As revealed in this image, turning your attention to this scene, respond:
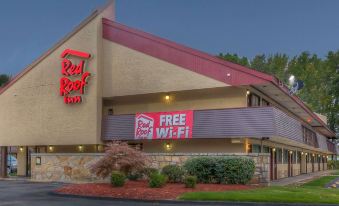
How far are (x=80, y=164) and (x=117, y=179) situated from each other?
810 centimetres

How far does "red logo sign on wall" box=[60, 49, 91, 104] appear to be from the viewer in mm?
31219

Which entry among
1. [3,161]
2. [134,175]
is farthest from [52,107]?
[134,175]

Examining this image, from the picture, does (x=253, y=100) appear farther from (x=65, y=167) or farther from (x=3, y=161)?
(x=3, y=161)

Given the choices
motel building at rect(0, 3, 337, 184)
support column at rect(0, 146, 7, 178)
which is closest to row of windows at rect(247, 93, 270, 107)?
motel building at rect(0, 3, 337, 184)

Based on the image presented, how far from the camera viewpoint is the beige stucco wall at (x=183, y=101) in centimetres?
2858

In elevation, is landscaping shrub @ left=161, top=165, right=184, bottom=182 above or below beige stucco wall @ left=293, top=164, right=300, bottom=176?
above

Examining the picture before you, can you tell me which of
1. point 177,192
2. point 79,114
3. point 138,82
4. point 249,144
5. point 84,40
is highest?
point 84,40

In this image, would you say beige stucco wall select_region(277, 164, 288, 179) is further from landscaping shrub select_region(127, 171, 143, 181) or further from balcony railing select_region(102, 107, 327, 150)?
landscaping shrub select_region(127, 171, 143, 181)

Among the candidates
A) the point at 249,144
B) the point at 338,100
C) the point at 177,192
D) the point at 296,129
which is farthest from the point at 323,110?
the point at 177,192

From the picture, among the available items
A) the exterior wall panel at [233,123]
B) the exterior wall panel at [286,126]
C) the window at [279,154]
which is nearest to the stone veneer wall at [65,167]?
the exterior wall panel at [233,123]

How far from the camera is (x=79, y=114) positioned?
103 feet

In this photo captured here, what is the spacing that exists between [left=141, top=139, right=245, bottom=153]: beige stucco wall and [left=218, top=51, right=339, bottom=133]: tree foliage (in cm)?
4809

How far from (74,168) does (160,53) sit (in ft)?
30.1

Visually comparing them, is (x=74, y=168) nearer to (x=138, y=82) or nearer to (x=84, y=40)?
(x=138, y=82)
